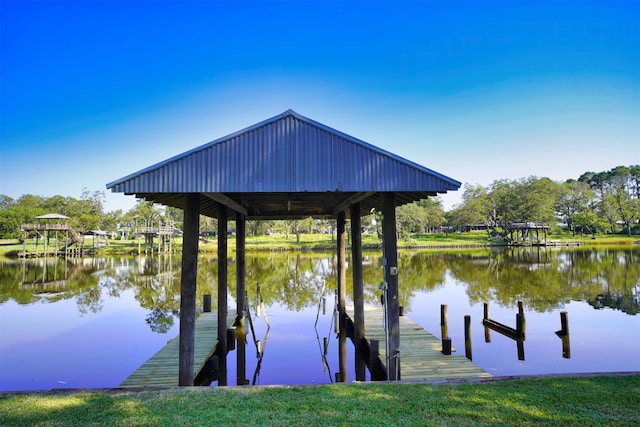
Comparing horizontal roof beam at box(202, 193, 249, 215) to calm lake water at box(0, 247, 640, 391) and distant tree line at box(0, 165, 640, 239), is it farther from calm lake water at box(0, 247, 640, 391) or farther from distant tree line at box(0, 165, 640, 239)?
distant tree line at box(0, 165, 640, 239)

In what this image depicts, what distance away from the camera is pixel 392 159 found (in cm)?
750

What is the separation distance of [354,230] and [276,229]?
7375 centimetres

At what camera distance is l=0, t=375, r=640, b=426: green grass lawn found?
4945 millimetres

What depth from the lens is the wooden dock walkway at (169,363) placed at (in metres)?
8.02

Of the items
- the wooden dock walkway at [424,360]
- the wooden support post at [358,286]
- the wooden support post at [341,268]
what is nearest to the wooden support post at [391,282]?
the wooden dock walkway at [424,360]

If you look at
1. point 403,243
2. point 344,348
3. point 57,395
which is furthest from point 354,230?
point 403,243

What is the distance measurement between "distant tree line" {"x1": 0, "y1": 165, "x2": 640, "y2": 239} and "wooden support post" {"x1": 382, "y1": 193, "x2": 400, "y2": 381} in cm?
5187

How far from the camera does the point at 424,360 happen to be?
9188 mm

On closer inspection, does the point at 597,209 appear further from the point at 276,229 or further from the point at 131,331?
the point at 131,331

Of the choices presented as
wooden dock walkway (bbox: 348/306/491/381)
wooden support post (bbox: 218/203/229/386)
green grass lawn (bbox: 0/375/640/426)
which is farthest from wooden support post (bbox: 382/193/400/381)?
wooden support post (bbox: 218/203/229/386)

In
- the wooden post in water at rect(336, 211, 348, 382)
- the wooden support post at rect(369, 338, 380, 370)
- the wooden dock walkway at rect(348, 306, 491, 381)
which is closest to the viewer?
the wooden dock walkway at rect(348, 306, 491, 381)

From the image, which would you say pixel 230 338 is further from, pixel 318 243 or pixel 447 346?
pixel 318 243

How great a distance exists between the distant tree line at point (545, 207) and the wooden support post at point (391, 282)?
2660 inches

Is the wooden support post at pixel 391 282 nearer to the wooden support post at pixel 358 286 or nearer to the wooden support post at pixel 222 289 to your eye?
the wooden support post at pixel 358 286
